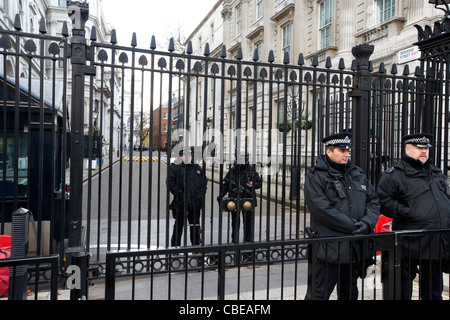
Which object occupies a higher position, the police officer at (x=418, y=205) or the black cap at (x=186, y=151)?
the black cap at (x=186, y=151)

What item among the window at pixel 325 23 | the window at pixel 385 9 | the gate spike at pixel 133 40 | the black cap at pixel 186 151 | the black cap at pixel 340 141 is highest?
the window at pixel 325 23

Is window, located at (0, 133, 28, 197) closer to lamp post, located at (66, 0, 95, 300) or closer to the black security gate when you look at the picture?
the black security gate

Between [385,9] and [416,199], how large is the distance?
11.7 meters

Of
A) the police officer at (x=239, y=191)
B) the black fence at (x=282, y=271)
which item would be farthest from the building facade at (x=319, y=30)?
the black fence at (x=282, y=271)

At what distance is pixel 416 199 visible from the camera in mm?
3756

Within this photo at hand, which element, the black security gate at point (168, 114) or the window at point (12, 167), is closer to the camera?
the black security gate at point (168, 114)

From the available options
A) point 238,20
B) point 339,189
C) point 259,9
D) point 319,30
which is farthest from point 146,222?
point 238,20

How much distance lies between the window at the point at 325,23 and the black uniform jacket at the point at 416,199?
13935 millimetres

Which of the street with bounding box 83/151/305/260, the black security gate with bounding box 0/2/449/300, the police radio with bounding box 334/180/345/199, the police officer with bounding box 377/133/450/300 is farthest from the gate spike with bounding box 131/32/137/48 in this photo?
the police officer with bounding box 377/133/450/300

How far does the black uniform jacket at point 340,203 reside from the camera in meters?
3.33

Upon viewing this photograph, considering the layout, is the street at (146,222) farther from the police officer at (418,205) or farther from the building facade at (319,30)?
the police officer at (418,205)

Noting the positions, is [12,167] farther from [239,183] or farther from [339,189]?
[339,189]

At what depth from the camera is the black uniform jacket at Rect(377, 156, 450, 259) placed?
145 inches
